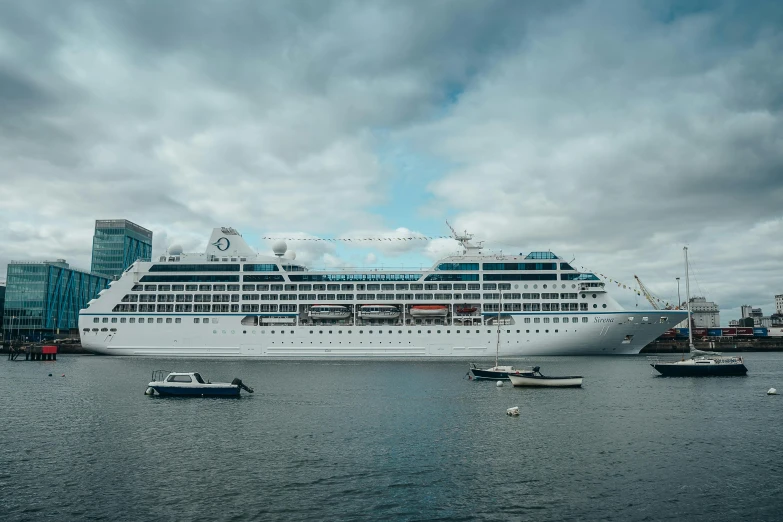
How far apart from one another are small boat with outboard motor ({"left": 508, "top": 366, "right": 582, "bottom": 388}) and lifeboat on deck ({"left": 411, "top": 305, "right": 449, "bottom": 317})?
29.5 meters

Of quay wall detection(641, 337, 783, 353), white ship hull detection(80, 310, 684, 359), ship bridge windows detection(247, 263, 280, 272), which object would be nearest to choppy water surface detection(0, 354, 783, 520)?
white ship hull detection(80, 310, 684, 359)

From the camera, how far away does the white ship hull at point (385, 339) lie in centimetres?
7494

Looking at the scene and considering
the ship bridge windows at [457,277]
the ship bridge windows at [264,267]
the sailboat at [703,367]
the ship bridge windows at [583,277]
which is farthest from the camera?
the ship bridge windows at [264,267]

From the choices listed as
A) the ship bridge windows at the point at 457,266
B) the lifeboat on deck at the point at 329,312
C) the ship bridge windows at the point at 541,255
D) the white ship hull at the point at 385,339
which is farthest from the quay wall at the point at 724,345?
the lifeboat on deck at the point at 329,312

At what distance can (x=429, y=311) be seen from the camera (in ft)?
257

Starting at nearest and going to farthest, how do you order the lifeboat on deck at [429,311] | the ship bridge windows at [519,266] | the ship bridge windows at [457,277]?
the lifeboat on deck at [429,311] → the ship bridge windows at [519,266] → the ship bridge windows at [457,277]

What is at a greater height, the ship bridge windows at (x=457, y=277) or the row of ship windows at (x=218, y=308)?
the ship bridge windows at (x=457, y=277)

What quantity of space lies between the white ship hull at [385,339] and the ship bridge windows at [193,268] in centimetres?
742

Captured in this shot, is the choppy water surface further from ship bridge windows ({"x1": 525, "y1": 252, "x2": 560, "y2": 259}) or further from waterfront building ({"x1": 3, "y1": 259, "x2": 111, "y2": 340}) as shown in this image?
waterfront building ({"x1": 3, "y1": 259, "x2": 111, "y2": 340})

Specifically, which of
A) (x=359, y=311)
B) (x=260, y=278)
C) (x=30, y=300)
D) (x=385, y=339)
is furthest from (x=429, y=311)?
(x=30, y=300)

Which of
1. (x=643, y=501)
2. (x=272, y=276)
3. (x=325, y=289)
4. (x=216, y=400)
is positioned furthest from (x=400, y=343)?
(x=643, y=501)

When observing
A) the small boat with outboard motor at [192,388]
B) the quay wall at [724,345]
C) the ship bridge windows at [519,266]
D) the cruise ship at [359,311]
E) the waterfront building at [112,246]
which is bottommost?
the small boat with outboard motor at [192,388]

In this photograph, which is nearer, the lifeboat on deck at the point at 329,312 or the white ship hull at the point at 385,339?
the white ship hull at the point at 385,339

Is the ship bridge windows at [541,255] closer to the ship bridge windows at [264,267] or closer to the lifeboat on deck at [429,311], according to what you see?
the lifeboat on deck at [429,311]
